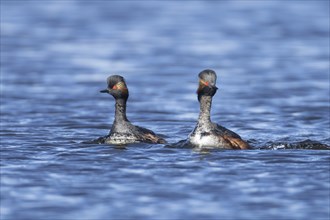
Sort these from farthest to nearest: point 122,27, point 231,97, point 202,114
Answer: point 122,27 < point 231,97 < point 202,114

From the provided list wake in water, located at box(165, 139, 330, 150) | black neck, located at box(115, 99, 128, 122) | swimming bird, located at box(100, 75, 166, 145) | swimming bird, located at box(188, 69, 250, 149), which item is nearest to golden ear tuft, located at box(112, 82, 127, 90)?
swimming bird, located at box(100, 75, 166, 145)

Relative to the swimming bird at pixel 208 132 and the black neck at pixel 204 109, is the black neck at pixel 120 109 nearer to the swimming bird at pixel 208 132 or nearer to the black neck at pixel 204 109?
the swimming bird at pixel 208 132

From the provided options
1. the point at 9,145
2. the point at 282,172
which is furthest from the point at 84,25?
the point at 282,172

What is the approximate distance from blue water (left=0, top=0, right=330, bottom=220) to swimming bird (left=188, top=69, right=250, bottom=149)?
A: 321 mm

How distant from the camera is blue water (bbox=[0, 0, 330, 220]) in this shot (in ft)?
56.9

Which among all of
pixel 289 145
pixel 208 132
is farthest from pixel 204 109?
pixel 289 145

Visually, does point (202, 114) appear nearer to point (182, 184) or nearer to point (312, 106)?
point (182, 184)

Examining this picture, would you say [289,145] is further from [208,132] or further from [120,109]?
[120,109]

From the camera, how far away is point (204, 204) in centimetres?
1697

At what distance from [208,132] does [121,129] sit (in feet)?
6.25

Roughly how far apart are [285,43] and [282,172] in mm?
→ 22166

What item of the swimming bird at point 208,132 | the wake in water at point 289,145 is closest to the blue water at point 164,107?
the wake in water at point 289,145

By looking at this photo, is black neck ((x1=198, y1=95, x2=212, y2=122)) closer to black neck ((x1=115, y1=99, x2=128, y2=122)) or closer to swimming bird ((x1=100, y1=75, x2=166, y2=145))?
swimming bird ((x1=100, y1=75, x2=166, y2=145))

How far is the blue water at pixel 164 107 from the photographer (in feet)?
56.9
